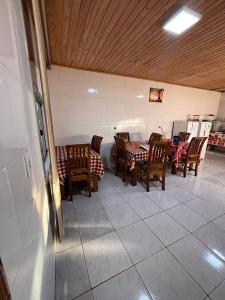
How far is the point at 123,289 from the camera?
1.21 metres

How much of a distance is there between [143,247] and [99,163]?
4.50 ft

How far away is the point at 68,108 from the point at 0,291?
3204mm

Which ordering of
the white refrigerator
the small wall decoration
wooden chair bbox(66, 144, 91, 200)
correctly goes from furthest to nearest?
the white refrigerator
the small wall decoration
wooden chair bbox(66, 144, 91, 200)

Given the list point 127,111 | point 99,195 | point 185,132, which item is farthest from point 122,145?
point 185,132

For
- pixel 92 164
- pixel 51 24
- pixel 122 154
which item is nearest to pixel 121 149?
pixel 122 154

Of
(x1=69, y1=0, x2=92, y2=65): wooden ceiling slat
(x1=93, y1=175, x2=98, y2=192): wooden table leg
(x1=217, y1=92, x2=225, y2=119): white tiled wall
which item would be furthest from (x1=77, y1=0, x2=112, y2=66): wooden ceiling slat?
(x1=217, y1=92, x2=225, y2=119): white tiled wall

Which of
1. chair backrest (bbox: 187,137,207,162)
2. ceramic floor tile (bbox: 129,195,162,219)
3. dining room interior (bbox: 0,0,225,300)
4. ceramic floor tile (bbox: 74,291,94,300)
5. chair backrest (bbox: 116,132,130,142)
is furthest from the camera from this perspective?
chair backrest (bbox: 116,132,130,142)

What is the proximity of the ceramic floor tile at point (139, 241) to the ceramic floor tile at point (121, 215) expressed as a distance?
0.27ft

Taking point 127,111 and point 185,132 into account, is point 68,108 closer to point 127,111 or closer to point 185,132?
point 127,111

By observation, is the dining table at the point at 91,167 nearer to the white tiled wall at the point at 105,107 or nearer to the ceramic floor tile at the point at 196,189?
the white tiled wall at the point at 105,107

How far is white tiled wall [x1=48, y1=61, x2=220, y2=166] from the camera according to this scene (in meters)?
3.08

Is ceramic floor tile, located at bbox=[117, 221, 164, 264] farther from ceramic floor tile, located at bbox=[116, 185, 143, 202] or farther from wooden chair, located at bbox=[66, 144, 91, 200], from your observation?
wooden chair, located at bbox=[66, 144, 91, 200]

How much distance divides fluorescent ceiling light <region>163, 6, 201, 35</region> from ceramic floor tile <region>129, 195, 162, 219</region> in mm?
2380

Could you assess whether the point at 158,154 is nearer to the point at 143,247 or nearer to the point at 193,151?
the point at 193,151
